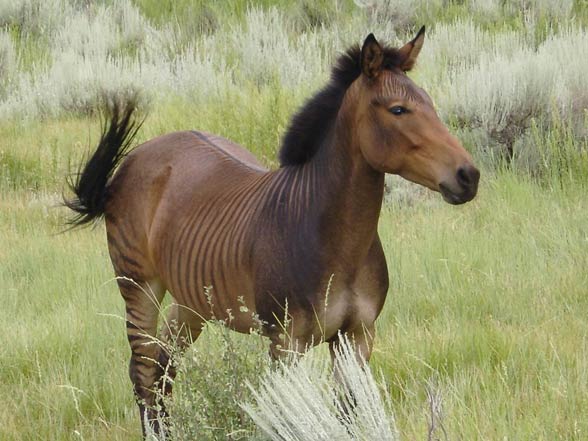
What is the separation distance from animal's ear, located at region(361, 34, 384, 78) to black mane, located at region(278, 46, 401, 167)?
0.12m

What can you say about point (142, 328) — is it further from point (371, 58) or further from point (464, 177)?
point (464, 177)

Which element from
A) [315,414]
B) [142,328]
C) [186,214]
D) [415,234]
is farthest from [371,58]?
[415,234]

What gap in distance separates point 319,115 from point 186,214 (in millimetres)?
840

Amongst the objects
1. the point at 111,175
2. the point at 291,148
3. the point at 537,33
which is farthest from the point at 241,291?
the point at 537,33

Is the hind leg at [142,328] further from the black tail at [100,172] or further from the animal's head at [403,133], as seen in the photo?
the animal's head at [403,133]

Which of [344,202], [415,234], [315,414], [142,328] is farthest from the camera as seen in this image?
[415,234]

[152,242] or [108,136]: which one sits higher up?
[108,136]

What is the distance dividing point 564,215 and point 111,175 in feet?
10.1

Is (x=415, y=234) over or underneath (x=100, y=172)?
underneath

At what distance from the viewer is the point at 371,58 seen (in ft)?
12.7

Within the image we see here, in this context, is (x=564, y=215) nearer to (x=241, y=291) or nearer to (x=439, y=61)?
(x=241, y=291)

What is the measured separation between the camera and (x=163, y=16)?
18797mm

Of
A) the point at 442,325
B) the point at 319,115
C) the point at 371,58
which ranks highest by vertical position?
the point at 371,58

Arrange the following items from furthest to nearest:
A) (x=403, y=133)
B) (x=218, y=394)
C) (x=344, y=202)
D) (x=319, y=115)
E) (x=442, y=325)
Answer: (x=442, y=325) → (x=319, y=115) → (x=344, y=202) → (x=403, y=133) → (x=218, y=394)
